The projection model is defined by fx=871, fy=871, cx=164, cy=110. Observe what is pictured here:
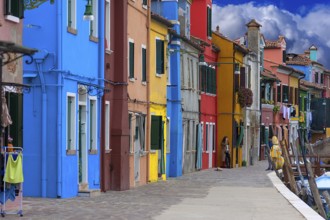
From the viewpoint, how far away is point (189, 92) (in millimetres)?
44250

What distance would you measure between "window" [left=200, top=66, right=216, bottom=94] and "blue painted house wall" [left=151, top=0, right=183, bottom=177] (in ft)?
24.5

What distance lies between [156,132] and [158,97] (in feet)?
7.33

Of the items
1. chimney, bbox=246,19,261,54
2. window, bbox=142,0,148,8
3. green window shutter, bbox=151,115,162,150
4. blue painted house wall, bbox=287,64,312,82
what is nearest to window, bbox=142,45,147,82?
window, bbox=142,0,148,8

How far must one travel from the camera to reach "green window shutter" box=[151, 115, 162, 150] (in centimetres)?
3447

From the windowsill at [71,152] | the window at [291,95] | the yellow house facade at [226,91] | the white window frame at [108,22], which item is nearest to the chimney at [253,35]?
the yellow house facade at [226,91]

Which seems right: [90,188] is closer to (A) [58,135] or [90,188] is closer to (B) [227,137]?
(A) [58,135]

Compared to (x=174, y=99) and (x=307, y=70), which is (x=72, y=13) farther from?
(x=307, y=70)

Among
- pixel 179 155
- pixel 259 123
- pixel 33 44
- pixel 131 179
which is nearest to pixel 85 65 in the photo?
pixel 33 44

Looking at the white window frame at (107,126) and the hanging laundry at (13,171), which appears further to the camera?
the white window frame at (107,126)

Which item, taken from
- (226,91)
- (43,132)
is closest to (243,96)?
(226,91)

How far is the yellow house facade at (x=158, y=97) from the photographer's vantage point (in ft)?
114

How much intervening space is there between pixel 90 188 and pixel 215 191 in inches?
198

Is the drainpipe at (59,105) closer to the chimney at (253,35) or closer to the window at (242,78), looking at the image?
the window at (242,78)

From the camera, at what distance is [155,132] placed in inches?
1368
